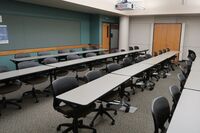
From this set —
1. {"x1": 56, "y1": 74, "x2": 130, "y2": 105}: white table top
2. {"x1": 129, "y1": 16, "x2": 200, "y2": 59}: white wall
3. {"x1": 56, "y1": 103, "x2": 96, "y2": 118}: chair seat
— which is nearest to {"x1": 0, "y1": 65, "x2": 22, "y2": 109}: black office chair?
{"x1": 56, "y1": 103, "x2": 96, "y2": 118}: chair seat

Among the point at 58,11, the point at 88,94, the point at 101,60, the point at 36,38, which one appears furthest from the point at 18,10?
the point at 88,94

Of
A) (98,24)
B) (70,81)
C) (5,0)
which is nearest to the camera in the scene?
(70,81)

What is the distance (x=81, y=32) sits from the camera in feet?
31.1

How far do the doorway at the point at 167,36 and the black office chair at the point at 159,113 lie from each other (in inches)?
346

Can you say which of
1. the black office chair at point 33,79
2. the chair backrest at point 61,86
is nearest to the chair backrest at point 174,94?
the chair backrest at point 61,86

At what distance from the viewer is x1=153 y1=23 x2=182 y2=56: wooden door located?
9867 mm

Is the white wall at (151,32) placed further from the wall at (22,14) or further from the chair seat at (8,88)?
the chair seat at (8,88)

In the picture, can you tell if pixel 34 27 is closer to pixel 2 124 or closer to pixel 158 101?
pixel 2 124

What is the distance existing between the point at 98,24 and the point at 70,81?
24.1ft

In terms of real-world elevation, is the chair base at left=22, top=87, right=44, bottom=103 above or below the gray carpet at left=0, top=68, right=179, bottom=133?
above

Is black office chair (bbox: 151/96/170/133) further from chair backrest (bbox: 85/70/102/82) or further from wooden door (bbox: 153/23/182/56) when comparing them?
wooden door (bbox: 153/23/182/56)

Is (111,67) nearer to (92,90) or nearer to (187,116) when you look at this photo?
(92,90)

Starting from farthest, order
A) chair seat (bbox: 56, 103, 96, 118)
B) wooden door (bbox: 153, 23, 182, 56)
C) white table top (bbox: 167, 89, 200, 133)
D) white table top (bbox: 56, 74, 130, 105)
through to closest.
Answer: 1. wooden door (bbox: 153, 23, 182, 56)
2. chair seat (bbox: 56, 103, 96, 118)
3. white table top (bbox: 56, 74, 130, 105)
4. white table top (bbox: 167, 89, 200, 133)

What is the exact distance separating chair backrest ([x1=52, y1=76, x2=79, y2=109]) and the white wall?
8.71 meters
